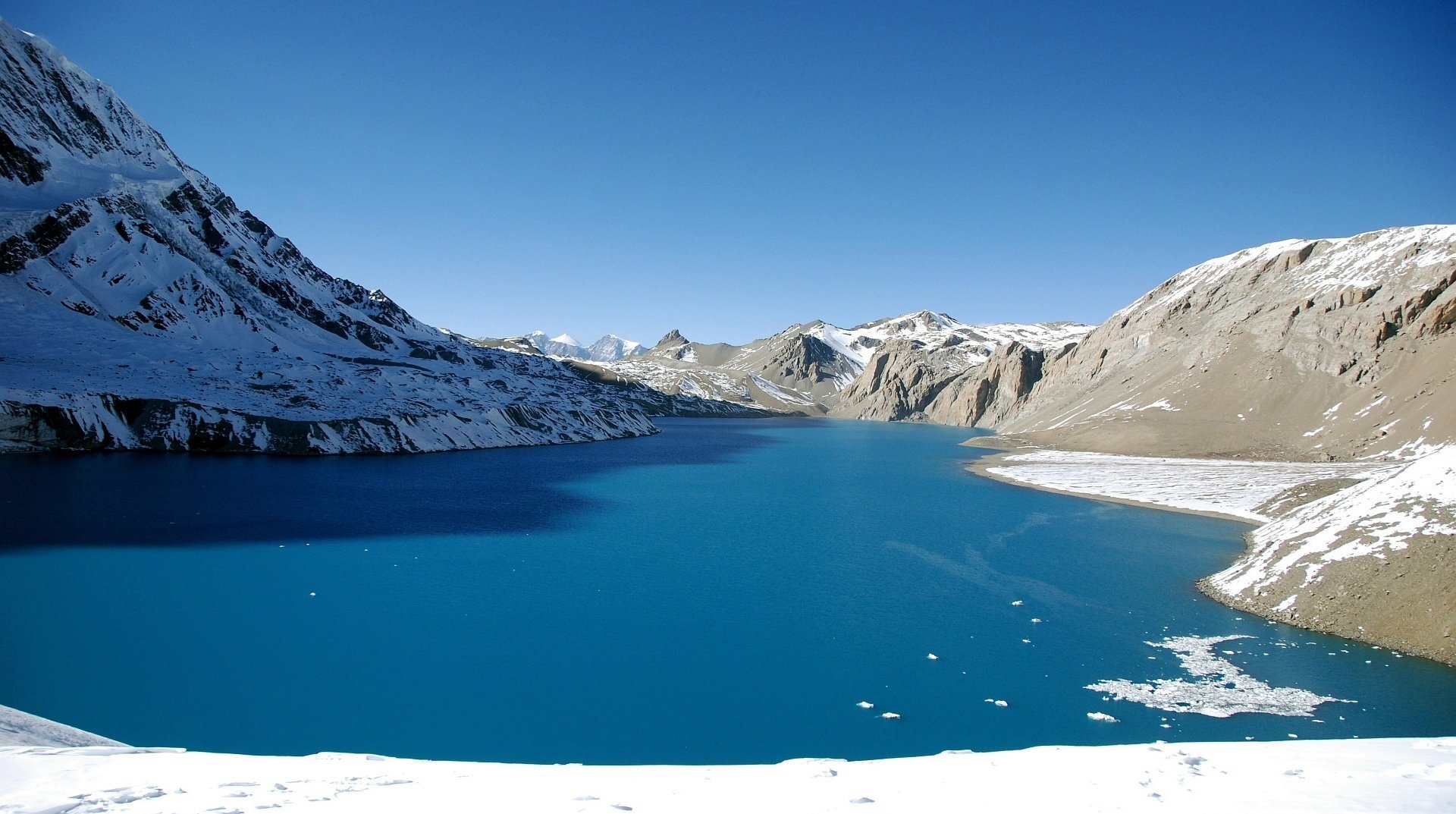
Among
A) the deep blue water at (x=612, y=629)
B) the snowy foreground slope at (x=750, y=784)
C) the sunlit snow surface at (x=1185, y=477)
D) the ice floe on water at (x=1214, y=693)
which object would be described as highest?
the sunlit snow surface at (x=1185, y=477)

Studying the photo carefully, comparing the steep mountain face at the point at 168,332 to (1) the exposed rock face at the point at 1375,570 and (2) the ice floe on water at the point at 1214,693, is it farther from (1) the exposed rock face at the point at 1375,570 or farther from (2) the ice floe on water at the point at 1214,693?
(1) the exposed rock face at the point at 1375,570

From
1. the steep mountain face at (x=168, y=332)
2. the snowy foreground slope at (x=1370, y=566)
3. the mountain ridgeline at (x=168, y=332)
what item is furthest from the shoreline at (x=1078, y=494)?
the mountain ridgeline at (x=168, y=332)

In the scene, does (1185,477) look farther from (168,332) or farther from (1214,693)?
(168,332)

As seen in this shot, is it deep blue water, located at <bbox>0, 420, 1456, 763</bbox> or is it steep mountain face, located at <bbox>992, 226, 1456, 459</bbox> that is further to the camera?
steep mountain face, located at <bbox>992, 226, 1456, 459</bbox>

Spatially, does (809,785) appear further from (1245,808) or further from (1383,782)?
(1383,782)

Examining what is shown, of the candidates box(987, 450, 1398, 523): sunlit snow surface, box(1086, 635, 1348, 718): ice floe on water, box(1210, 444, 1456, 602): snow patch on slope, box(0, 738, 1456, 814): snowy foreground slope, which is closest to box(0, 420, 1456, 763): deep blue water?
box(1086, 635, 1348, 718): ice floe on water

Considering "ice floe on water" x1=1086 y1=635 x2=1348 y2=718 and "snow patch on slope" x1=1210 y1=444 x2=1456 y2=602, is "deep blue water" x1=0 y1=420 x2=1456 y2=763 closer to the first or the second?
"ice floe on water" x1=1086 y1=635 x2=1348 y2=718
